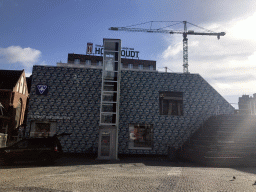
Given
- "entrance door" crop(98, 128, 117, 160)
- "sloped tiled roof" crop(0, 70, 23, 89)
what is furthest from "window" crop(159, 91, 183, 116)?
"sloped tiled roof" crop(0, 70, 23, 89)

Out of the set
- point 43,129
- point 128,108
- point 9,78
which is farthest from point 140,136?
point 9,78

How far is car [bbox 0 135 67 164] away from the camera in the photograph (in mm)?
12258

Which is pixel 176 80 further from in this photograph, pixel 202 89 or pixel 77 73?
pixel 77 73

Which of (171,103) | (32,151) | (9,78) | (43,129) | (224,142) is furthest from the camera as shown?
(9,78)

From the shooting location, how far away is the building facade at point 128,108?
60.5ft

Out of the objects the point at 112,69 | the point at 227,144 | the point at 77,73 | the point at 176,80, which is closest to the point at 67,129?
the point at 77,73

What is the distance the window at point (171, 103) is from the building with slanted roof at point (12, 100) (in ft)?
64.7

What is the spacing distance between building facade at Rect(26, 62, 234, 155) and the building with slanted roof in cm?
1203

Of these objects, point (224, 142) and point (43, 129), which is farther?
point (43, 129)

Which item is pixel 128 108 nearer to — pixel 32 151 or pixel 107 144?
pixel 107 144

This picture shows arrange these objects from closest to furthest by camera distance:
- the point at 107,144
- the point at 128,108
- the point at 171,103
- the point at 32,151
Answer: the point at 32,151, the point at 107,144, the point at 128,108, the point at 171,103

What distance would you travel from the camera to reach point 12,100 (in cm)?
2942

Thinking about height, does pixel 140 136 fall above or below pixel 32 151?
above

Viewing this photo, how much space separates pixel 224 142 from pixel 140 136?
22.5ft
